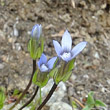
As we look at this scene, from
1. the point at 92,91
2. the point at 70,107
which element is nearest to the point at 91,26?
the point at 92,91

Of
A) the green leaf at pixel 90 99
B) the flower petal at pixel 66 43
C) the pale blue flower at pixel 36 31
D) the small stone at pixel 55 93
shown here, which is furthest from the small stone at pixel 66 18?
the flower petal at pixel 66 43

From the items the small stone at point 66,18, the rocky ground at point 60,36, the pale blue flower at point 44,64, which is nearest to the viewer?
the pale blue flower at point 44,64

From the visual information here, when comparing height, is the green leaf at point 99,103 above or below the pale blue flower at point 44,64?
below

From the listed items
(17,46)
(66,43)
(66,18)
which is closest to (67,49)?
(66,43)

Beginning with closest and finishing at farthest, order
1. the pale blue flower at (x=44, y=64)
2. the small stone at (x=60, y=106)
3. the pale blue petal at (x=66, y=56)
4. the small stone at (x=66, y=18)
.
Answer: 1. the pale blue petal at (x=66, y=56)
2. the pale blue flower at (x=44, y=64)
3. the small stone at (x=60, y=106)
4. the small stone at (x=66, y=18)

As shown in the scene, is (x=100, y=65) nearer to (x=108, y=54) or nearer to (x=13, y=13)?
(x=108, y=54)

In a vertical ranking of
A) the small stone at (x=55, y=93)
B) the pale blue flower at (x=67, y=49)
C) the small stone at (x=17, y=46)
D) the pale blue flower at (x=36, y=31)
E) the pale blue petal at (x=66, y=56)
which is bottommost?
the small stone at (x=55, y=93)

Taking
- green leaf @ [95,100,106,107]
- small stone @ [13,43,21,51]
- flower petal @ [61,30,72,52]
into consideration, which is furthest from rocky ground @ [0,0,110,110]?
flower petal @ [61,30,72,52]

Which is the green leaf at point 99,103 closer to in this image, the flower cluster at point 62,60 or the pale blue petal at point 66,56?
the flower cluster at point 62,60

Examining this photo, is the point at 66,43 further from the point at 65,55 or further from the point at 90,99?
the point at 90,99
